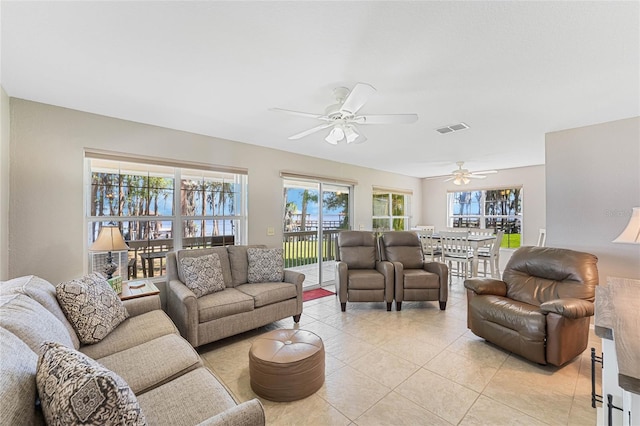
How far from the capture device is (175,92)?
2418 millimetres

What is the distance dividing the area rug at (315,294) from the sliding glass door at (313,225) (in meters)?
0.17

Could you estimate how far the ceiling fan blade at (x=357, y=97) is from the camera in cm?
182

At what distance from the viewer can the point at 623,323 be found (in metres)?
1.24

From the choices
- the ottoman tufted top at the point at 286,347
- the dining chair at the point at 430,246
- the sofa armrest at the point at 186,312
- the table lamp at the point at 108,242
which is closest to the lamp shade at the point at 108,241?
the table lamp at the point at 108,242

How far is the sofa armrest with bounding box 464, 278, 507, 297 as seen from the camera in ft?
9.31

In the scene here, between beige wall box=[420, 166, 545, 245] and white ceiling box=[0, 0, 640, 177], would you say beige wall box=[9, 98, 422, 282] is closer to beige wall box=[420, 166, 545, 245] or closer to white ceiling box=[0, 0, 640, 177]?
white ceiling box=[0, 0, 640, 177]

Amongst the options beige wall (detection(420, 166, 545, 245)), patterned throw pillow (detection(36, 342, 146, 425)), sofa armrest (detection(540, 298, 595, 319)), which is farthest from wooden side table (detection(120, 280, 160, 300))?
beige wall (detection(420, 166, 545, 245))

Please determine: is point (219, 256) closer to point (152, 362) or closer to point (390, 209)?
point (152, 362)

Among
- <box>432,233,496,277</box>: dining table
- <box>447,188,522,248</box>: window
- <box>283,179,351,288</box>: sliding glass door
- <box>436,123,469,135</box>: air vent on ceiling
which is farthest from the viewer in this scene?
<box>447,188,522,248</box>: window

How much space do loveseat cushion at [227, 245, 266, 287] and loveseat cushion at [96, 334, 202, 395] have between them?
4.89 ft

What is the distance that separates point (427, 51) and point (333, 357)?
8.49ft

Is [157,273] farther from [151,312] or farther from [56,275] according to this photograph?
[151,312]

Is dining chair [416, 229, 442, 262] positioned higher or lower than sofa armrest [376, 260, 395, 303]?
higher

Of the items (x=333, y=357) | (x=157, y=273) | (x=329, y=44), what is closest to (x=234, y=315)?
(x=333, y=357)
